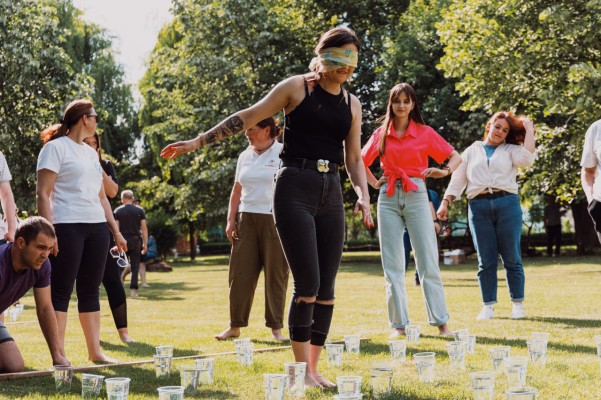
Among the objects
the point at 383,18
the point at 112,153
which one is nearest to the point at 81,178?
the point at 383,18

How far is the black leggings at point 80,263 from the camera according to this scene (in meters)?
6.45

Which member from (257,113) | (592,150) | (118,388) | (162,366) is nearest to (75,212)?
(162,366)

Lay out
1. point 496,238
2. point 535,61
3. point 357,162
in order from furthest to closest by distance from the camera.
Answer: point 535,61
point 496,238
point 357,162

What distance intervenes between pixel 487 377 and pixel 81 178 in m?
3.63

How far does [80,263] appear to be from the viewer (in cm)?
673

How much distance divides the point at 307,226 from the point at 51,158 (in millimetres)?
2388

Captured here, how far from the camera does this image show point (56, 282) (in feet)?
21.4

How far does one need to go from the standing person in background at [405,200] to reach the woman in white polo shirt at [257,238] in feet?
3.35

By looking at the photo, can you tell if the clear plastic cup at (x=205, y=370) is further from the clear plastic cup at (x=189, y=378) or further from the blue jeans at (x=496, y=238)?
the blue jeans at (x=496, y=238)

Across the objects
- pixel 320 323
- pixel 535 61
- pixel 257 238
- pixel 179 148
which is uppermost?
pixel 535 61

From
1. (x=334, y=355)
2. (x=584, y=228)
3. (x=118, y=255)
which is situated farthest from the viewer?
(x=584, y=228)

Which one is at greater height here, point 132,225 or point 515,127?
point 515,127

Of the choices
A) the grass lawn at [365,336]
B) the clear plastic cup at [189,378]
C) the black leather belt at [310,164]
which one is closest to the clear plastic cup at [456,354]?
the grass lawn at [365,336]

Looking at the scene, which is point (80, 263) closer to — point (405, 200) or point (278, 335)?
point (278, 335)
